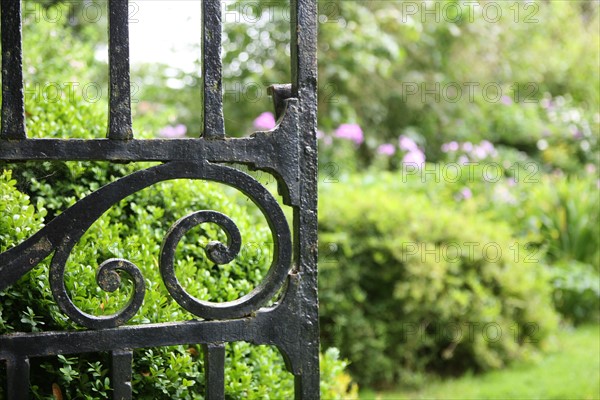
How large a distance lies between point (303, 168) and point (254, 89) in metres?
5.77

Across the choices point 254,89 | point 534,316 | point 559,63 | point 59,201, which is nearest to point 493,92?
point 559,63

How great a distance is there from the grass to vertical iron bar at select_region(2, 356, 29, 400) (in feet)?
7.79

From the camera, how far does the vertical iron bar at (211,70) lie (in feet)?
4.49

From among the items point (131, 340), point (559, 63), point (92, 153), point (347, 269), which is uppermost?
point (559, 63)

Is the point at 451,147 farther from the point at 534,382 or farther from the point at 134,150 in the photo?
the point at 134,150

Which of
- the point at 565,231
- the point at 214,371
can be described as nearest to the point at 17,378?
the point at 214,371

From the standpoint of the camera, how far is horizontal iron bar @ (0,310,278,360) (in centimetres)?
125

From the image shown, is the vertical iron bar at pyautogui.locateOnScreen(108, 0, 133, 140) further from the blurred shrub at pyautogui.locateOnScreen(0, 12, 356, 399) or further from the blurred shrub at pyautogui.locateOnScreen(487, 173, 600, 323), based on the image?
the blurred shrub at pyautogui.locateOnScreen(487, 173, 600, 323)

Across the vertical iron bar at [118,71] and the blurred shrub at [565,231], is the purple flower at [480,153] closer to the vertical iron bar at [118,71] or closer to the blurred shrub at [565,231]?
the blurred shrub at [565,231]

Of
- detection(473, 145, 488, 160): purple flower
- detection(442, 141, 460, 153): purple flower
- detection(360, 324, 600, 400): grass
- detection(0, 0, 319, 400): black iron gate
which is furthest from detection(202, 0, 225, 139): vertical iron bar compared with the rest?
detection(473, 145, 488, 160): purple flower

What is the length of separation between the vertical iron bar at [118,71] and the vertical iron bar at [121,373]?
16.9 inches

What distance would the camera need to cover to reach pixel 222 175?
137 centimetres

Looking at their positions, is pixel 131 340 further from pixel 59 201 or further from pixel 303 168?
pixel 59 201

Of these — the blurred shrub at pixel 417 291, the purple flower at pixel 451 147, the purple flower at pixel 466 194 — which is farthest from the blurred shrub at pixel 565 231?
the blurred shrub at pixel 417 291
